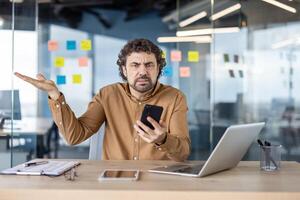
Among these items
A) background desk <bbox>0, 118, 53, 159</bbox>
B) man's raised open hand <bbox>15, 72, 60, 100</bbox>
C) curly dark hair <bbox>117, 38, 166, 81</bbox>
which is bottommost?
background desk <bbox>0, 118, 53, 159</bbox>

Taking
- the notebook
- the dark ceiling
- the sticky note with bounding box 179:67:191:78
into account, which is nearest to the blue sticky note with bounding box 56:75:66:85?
the dark ceiling

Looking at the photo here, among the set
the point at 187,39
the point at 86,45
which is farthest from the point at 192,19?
the point at 86,45

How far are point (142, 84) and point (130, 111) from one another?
6.8 inches

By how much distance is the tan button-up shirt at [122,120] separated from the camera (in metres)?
1.99

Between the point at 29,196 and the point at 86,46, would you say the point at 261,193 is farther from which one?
the point at 86,46

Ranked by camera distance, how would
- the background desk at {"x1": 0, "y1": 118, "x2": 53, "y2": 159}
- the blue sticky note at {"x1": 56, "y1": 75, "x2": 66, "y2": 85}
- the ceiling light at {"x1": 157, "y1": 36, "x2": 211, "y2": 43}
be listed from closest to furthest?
A: the background desk at {"x1": 0, "y1": 118, "x2": 53, "y2": 159}, the ceiling light at {"x1": 157, "y1": 36, "x2": 211, "y2": 43}, the blue sticky note at {"x1": 56, "y1": 75, "x2": 66, "y2": 85}

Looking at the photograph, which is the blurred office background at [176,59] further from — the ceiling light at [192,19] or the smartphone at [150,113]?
the smartphone at [150,113]

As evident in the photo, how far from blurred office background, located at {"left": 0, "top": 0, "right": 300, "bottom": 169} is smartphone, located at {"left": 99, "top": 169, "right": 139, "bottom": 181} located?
3491 millimetres

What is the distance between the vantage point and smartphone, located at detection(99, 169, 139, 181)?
1323 millimetres

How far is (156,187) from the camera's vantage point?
1215 mm

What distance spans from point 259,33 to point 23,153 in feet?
12.0

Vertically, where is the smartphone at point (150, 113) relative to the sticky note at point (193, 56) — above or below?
below

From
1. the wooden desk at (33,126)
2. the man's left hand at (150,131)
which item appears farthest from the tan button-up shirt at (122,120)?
the wooden desk at (33,126)

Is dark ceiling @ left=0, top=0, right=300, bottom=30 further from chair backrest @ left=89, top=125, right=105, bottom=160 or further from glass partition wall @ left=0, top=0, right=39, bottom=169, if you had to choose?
chair backrest @ left=89, top=125, right=105, bottom=160
